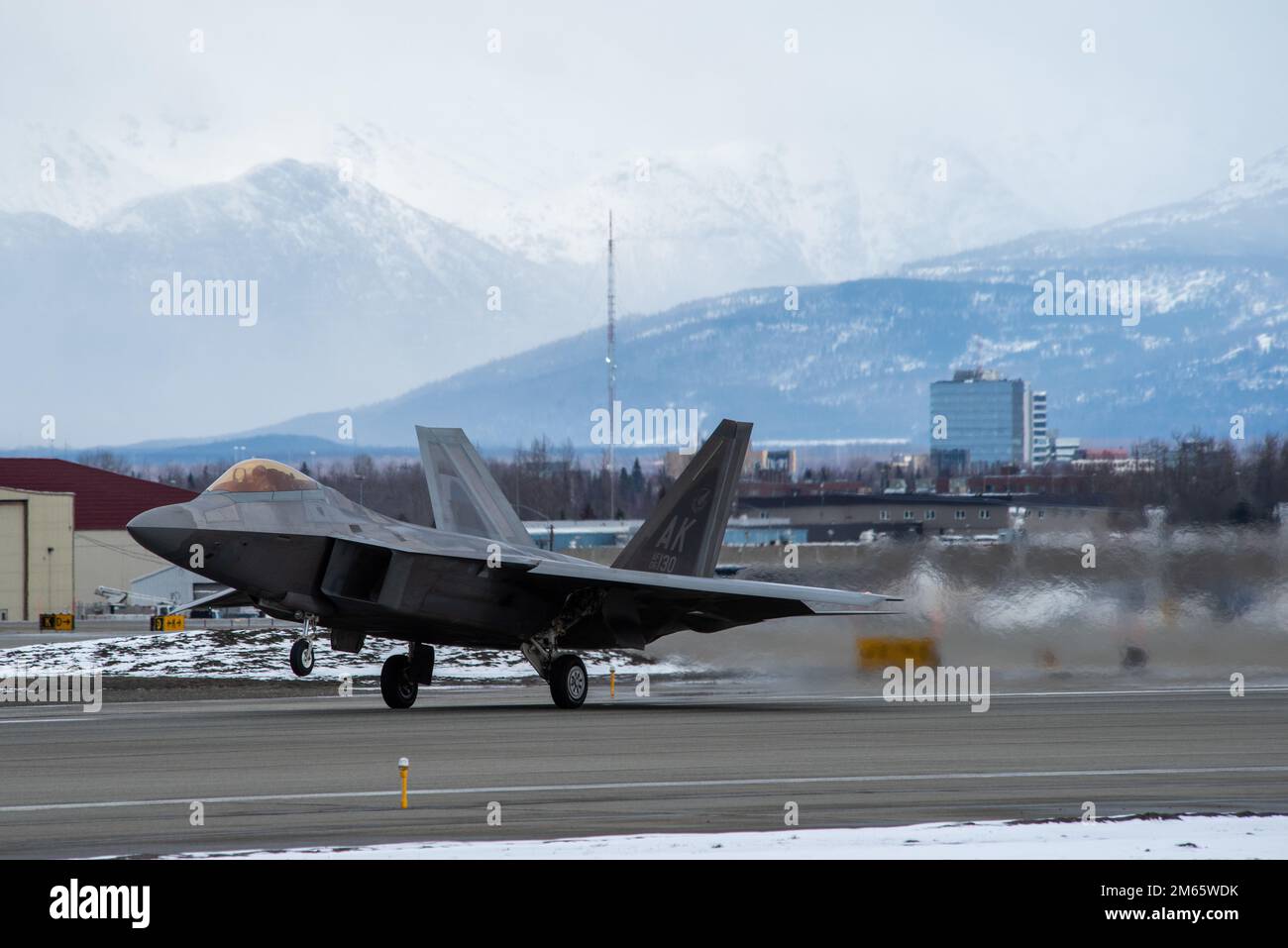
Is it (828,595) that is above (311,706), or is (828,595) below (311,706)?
above

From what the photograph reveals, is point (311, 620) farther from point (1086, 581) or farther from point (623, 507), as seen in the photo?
point (623, 507)

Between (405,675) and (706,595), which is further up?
(706,595)

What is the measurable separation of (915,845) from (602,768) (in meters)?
5.37

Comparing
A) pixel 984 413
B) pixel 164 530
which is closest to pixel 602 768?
pixel 164 530

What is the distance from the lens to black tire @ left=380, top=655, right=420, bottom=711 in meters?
22.9

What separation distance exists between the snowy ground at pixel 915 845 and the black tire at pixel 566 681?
40.6 feet

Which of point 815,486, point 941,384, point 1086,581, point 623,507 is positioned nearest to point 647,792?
point 1086,581

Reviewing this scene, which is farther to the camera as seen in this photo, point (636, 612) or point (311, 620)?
point (636, 612)

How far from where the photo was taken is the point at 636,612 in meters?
23.6

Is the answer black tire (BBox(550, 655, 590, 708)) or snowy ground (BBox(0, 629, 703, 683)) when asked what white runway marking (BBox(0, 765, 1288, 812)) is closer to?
black tire (BBox(550, 655, 590, 708))

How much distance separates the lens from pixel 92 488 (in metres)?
81.8

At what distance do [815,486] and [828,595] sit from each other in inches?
2081

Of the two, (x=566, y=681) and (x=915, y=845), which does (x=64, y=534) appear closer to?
(x=566, y=681)

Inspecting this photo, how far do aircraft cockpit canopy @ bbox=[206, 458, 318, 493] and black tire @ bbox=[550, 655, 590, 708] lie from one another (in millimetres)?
4501
